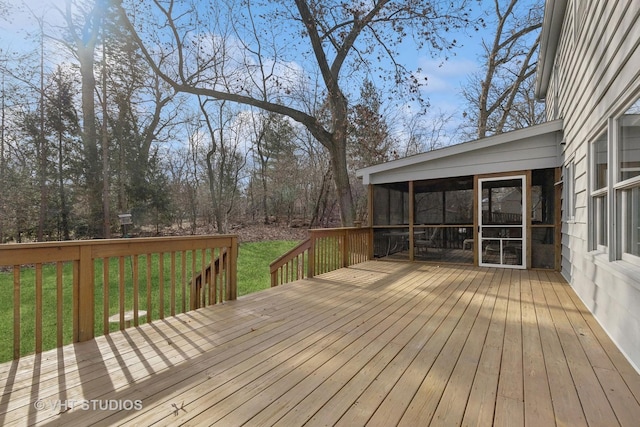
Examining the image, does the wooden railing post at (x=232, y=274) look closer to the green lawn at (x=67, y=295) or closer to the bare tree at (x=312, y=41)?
the green lawn at (x=67, y=295)

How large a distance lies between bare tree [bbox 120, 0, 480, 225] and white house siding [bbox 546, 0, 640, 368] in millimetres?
4126

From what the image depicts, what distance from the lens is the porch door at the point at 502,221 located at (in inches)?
228

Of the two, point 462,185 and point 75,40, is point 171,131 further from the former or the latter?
point 462,185

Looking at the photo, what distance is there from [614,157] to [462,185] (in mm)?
4773

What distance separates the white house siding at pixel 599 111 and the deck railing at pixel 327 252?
3.66m

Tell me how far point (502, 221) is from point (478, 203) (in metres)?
0.58

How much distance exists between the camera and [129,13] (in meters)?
9.30

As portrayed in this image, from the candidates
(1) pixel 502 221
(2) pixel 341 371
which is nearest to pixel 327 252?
(1) pixel 502 221

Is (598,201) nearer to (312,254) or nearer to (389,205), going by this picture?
(312,254)

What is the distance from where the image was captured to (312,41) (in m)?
8.79

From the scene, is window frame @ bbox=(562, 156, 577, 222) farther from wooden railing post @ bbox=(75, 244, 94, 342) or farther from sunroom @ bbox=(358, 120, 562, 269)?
wooden railing post @ bbox=(75, 244, 94, 342)

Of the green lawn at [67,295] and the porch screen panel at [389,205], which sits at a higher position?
the porch screen panel at [389,205]

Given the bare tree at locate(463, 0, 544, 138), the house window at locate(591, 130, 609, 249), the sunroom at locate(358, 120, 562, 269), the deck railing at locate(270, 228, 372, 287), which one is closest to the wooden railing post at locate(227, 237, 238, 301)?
the deck railing at locate(270, 228, 372, 287)

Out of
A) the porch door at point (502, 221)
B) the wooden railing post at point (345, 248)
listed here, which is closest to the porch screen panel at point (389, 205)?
the wooden railing post at point (345, 248)
